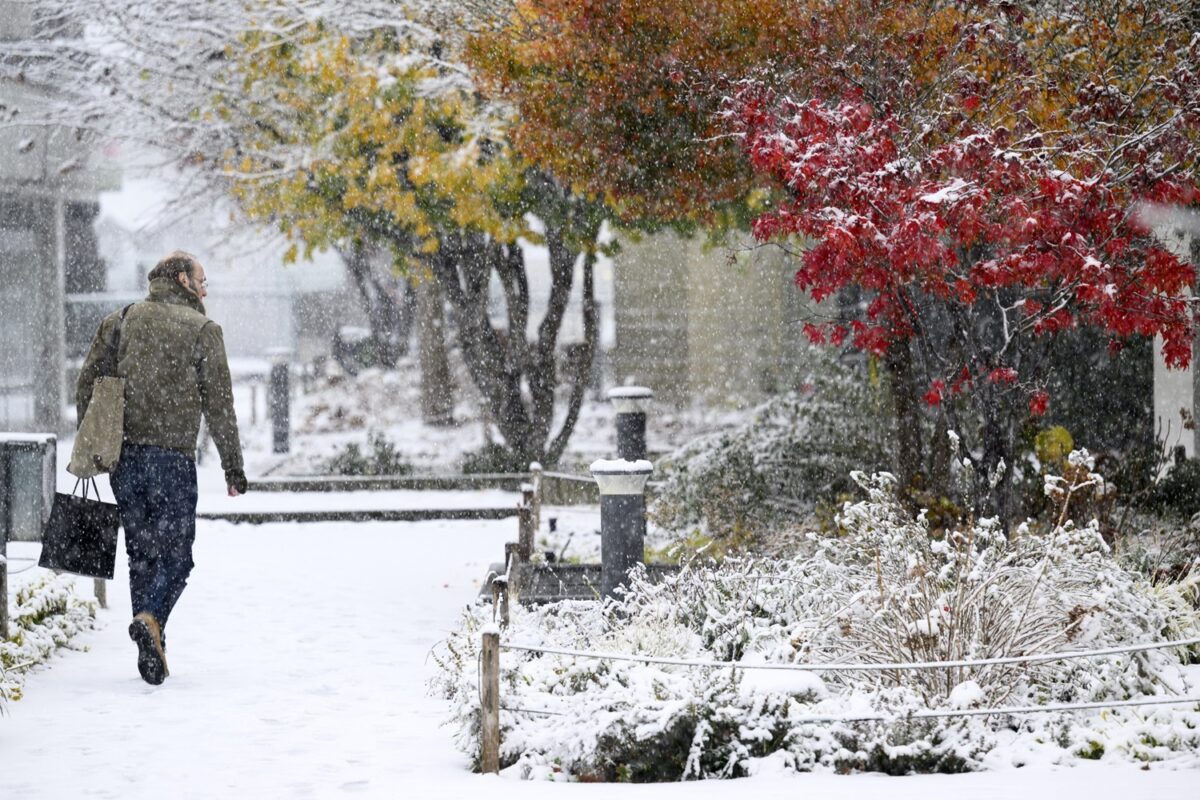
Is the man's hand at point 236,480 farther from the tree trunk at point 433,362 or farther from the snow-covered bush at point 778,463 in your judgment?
the tree trunk at point 433,362

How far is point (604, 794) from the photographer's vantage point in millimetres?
5055

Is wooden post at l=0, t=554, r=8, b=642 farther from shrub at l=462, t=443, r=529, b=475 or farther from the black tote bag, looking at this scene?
shrub at l=462, t=443, r=529, b=475

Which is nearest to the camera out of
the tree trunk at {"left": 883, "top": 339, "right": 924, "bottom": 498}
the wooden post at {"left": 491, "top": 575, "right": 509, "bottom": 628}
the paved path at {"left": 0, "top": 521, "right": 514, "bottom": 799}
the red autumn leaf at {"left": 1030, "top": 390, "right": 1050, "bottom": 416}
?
the paved path at {"left": 0, "top": 521, "right": 514, "bottom": 799}

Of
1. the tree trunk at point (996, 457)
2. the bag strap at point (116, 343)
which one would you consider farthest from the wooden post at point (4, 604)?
the tree trunk at point (996, 457)

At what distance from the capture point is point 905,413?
37.5ft

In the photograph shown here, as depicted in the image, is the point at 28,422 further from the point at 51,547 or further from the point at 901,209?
the point at 901,209

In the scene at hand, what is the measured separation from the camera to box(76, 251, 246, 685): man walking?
6.91 meters

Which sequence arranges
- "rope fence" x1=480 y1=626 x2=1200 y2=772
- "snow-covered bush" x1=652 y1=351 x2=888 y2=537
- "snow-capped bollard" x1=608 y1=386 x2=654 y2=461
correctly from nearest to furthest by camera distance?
"rope fence" x1=480 y1=626 x2=1200 y2=772, "snow-capped bollard" x1=608 y1=386 x2=654 y2=461, "snow-covered bush" x1=652 y1=351 x2=888 y2=537

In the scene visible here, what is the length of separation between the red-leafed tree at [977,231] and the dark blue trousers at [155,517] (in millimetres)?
3457

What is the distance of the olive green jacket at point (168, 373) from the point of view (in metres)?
6.93

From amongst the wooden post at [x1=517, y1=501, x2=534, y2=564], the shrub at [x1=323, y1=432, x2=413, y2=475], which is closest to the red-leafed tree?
the wooden post at [x1=517, y1=501, x2=534, y2=564]

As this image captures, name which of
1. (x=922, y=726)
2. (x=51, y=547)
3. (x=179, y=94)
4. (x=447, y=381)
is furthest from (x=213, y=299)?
(x=922, y=726)

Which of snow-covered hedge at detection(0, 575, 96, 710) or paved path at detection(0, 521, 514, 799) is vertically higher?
snow-covered hedge at detection(0, 575, 96, 710)

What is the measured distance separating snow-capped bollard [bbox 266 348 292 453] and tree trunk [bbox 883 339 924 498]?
11.1 m
